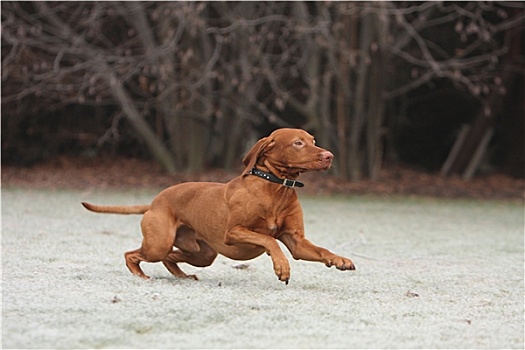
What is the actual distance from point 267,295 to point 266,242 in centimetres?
26

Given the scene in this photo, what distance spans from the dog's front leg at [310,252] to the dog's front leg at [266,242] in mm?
168

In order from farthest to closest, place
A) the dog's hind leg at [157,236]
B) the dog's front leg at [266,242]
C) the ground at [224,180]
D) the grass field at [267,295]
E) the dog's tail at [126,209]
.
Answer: the ground at [224,180] → the dog's tail at [126,209] → the dog's hind leg at [157,236] → the dog's front leg at [266,242] → the grass field at [267,295]

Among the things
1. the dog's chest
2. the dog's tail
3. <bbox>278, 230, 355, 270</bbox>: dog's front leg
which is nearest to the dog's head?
the dog's chest

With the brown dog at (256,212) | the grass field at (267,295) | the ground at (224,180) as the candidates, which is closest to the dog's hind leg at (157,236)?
the brown dog at (256,212)

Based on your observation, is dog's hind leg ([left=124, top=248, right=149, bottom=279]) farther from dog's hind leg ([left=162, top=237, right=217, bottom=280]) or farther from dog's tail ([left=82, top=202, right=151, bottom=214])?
dog's tail ([left=82, top=202, right=151, bottom=214])

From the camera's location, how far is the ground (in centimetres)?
1185

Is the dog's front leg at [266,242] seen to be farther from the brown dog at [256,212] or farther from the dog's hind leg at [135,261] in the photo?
the dog's hind leg at [135,261]

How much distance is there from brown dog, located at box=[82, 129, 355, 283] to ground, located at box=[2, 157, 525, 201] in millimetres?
7038

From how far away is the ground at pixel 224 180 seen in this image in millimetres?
11852

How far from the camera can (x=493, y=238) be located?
7324 mm

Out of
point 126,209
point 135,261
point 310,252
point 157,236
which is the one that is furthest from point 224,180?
point 310,252

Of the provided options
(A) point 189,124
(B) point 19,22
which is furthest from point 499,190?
(B) point 19,22

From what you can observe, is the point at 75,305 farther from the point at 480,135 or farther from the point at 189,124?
the point at 480,135

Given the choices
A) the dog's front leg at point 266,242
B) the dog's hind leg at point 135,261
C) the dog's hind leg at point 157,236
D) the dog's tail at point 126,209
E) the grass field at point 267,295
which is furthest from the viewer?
the dog's tail at point 126,209
